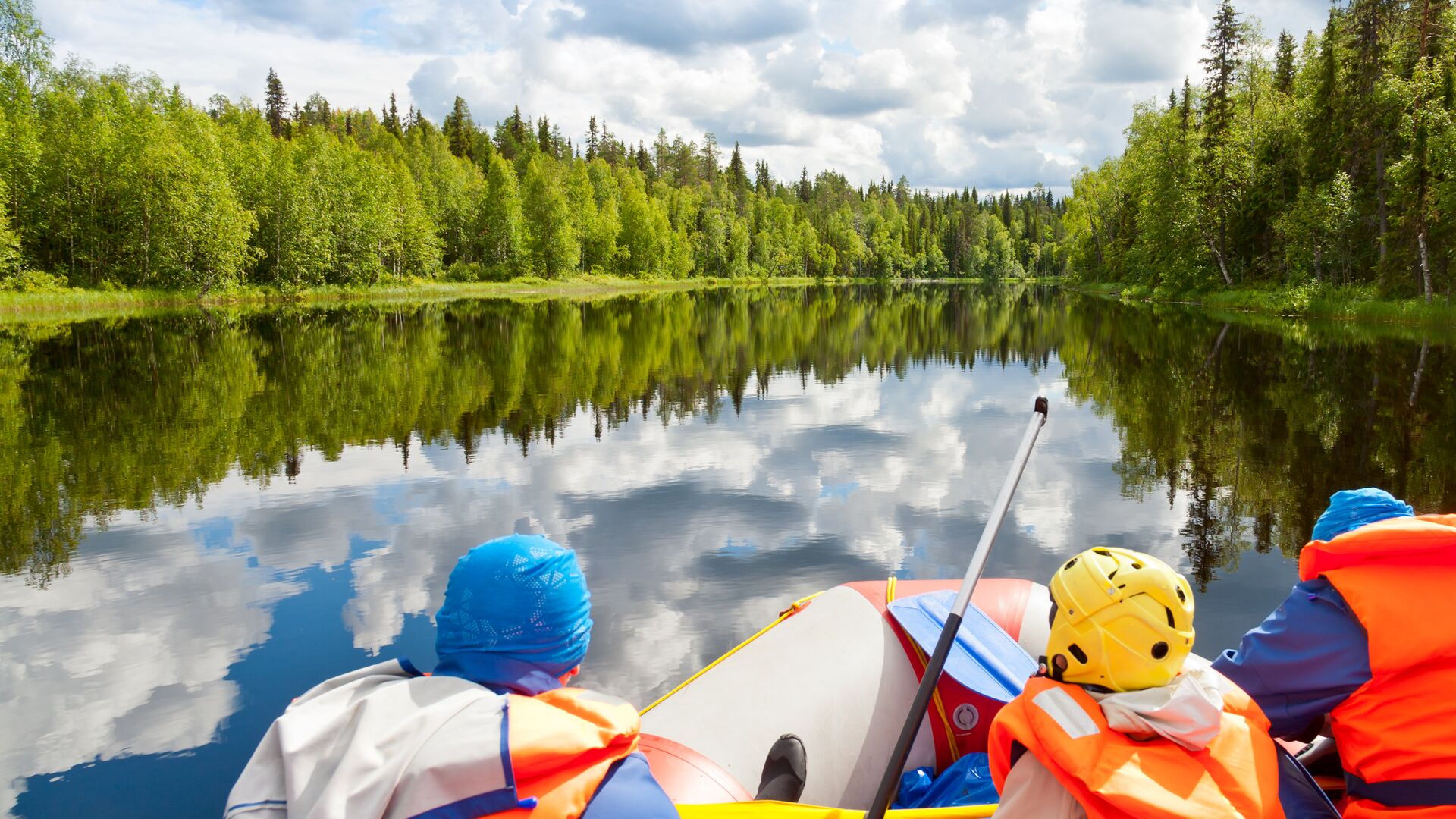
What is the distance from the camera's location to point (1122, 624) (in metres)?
2.17

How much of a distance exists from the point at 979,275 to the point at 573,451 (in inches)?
4800

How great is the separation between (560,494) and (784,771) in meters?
6.03

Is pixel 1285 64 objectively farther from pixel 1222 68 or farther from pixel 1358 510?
pixel 1358 510

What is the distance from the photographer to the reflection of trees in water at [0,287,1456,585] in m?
8.76

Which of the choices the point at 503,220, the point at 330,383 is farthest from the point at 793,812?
the point at 503,220

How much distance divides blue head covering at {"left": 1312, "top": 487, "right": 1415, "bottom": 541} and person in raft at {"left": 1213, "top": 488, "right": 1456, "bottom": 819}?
343 millimetres

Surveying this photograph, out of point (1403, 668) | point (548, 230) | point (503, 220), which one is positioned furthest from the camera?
point (548, 230)

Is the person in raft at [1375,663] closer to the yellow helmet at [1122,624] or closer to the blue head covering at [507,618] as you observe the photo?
the yellow helmet at [1122,624]

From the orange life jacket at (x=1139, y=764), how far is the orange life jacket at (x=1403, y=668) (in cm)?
54

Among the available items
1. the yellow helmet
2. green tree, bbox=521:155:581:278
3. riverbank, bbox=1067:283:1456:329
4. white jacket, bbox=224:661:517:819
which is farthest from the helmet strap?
green tree, bbox=521:155:581:278

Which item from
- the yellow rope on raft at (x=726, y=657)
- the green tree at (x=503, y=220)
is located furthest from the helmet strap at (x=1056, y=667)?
the green tree at (x=503, y=220)

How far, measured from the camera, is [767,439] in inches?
469

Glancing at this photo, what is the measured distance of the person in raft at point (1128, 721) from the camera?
208 cm

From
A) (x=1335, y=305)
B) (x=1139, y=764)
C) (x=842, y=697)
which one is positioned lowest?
(x=842, y=697)
